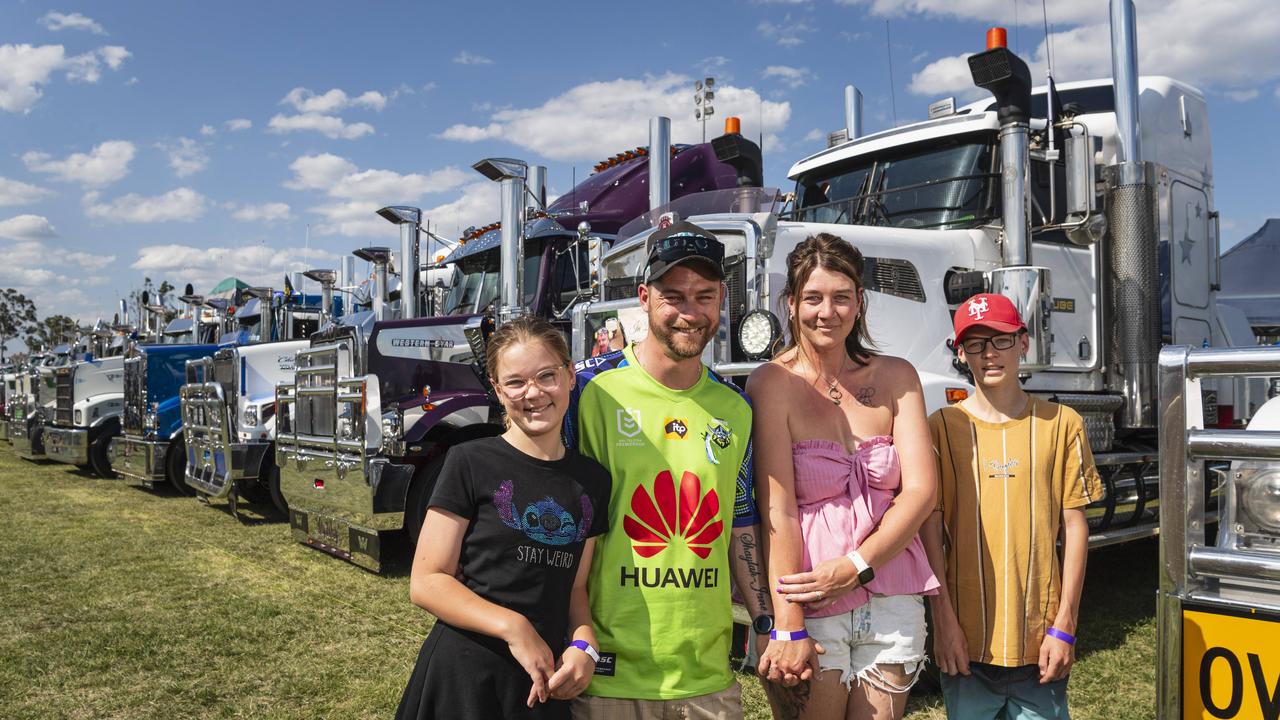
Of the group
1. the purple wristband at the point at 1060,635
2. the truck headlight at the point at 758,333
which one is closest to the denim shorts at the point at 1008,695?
the purple wristband at the point at 1060,635

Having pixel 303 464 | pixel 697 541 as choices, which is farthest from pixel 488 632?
pixel 303 464

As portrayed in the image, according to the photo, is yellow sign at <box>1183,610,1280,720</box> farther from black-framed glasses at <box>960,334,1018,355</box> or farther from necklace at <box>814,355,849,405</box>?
necklace at <box>814,355,849,405</box>

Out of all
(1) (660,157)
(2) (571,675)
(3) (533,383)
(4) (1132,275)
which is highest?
(1) (660,157)

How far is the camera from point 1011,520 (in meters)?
2.63

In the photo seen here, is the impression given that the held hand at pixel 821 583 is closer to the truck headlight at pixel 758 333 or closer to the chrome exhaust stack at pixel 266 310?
the truck headlight at pixel 758 333

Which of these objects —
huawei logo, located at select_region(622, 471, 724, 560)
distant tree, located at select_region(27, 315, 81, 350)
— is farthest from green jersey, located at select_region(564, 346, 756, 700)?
distant tree, located at select_region(27, 315, 81, 350)

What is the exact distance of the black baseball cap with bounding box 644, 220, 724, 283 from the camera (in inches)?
91.7

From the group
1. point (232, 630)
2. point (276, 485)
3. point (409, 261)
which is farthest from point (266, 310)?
point (232, 630)

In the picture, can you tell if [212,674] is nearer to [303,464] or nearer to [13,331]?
[303,464]

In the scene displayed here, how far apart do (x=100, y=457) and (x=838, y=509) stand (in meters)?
16.4

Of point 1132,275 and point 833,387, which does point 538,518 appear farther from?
point 1132,275

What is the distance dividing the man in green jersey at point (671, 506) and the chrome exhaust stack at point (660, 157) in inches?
209

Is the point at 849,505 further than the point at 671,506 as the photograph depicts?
Yes

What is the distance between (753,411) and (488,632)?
2.88ft
